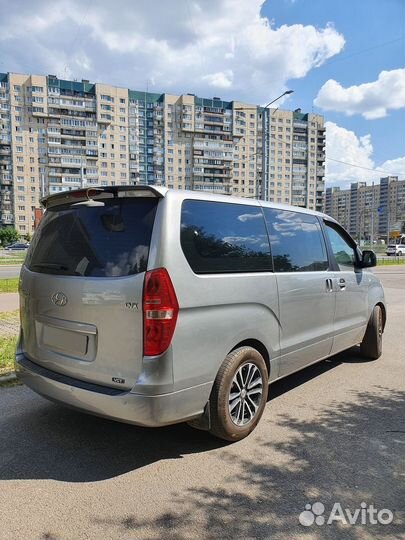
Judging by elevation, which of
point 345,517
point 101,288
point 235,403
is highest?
point 101,288

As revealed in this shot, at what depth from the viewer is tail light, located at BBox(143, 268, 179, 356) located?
2.61 m

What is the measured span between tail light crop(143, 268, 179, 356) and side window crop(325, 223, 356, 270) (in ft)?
9.14

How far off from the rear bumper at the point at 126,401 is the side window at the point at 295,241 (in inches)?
57.9

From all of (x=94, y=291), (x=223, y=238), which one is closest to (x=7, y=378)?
(x=94, y=291)

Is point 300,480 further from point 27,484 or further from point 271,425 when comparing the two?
point 27,484

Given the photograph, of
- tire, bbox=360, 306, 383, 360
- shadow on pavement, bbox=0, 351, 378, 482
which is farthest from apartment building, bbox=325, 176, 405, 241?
shadow on pavement, bbox=0, 351, 378, 482

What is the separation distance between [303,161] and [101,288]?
5040 inches

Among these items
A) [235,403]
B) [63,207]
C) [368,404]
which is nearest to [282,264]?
[235,403]

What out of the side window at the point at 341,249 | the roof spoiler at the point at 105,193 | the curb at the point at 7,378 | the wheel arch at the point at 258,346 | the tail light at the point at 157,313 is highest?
the roof spoiler at the point at 105,193

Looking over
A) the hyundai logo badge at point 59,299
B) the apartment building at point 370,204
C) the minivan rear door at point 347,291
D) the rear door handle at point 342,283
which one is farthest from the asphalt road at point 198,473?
the apartment building at point 370,204

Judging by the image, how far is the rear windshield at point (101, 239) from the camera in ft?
9.05

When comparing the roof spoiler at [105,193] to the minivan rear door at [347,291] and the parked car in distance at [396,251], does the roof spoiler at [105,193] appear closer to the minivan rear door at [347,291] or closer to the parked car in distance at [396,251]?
the minivan rear door at [347,291]

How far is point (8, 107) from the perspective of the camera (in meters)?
95.8

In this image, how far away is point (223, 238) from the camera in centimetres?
319
